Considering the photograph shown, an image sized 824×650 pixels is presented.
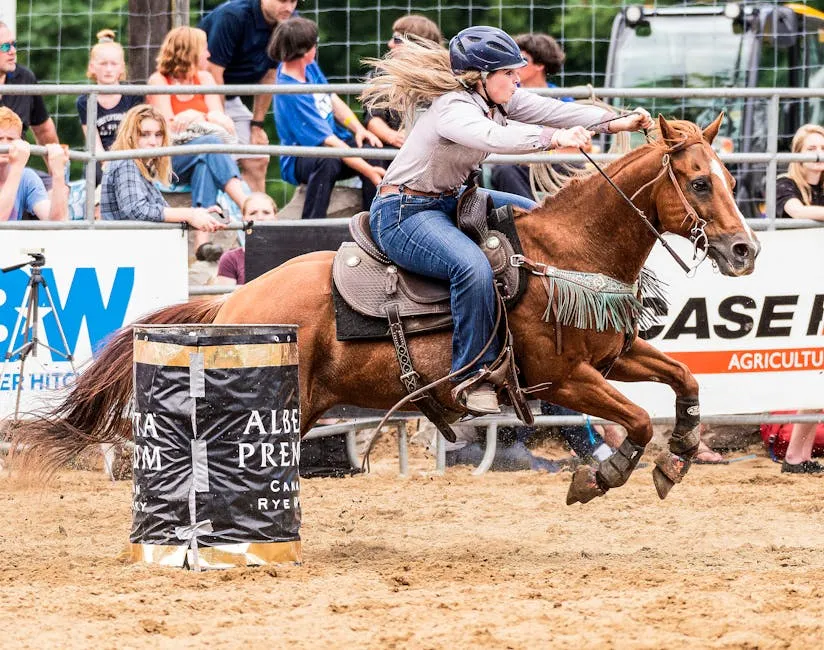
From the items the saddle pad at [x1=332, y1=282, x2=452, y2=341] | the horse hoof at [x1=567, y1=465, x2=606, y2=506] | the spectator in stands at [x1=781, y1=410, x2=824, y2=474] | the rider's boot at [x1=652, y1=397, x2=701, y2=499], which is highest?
the saddle pad at [x1=332, y1=282, x2=452, y2=341]

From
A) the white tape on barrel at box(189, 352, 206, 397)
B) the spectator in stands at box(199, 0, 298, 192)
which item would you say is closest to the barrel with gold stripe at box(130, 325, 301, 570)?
the white tape on barrel at box(189, 352, 206, 397)

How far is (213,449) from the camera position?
6363 millimetres

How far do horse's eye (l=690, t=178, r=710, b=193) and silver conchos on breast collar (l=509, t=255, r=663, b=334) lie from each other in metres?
0.59

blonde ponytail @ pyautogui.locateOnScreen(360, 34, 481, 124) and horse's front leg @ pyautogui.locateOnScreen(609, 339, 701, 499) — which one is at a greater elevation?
blonde ponytail @ pyautogui.locateOnScreen(360, 34, 481, 124)

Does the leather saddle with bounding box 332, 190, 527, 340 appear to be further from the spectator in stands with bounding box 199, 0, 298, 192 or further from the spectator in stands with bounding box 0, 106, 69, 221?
the spectator in stands with bounding box 199, 0, 298, 192

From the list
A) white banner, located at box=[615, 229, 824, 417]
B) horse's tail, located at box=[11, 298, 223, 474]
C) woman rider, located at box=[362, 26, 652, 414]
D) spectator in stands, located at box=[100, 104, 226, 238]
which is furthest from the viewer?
white banner, located at box=[615, 229, 824, 417]

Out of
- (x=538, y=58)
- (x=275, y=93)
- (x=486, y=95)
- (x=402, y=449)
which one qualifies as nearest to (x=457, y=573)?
(x=486, y=95)

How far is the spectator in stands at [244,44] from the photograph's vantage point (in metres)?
11.6

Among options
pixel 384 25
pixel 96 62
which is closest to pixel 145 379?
pixel 96 62

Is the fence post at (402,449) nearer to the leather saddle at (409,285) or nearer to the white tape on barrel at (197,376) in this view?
the leather saddle at (409,285)

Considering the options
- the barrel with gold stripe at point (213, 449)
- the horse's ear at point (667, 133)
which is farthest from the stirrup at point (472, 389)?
the horse's ear at point (667, 133)

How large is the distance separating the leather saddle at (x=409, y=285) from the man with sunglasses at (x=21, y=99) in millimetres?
4570

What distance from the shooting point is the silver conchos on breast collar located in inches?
267

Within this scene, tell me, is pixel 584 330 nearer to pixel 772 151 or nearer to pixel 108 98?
pixel 772 151
